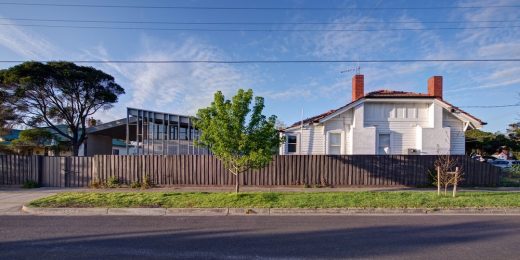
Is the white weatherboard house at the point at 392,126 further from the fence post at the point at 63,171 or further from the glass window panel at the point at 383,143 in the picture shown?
the fence post at the point at 63,171

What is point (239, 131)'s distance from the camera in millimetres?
11148

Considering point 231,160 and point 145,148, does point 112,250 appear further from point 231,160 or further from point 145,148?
point 145,148

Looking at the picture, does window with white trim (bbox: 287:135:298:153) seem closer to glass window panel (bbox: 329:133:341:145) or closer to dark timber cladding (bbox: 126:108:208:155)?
glass window panel (bbox: 329:133:341:145)

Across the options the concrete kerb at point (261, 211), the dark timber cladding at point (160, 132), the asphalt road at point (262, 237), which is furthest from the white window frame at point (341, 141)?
the asphalt road at point (262, 237)

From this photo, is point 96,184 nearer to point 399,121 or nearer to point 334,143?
point 334,143

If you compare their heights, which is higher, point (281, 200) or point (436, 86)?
point (436, 86)

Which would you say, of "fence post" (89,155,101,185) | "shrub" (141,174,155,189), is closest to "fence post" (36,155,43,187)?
"fence post" (89,155,101,185)

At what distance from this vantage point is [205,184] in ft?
47.5

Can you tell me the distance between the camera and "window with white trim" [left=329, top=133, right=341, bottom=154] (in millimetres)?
18516

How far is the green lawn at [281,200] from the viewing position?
9.87 metres

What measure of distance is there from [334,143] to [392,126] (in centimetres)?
332

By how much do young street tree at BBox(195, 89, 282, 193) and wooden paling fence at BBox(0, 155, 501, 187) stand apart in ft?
10.1

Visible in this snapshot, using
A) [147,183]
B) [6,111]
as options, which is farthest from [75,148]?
[147,183]

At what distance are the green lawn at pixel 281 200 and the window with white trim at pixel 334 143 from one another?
7241mm
